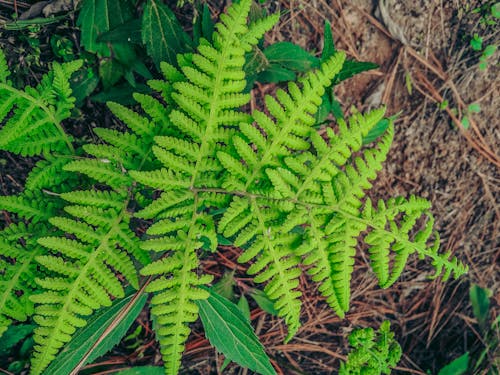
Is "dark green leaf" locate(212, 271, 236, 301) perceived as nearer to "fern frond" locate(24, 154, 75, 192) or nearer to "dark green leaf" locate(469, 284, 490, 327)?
"fern frond" locate(24, 154, 75, 192)

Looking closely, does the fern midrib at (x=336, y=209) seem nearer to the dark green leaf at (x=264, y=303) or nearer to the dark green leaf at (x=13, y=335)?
the dark green leaf at (x=264, y=303)

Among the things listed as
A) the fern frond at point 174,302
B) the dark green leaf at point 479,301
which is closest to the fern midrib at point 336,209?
the fern frond at point 174,302

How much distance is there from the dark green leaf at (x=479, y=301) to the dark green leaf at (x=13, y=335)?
9.33 feet

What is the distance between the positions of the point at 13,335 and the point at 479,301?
9.75ft

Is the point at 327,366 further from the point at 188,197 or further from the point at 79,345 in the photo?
the point at 188,197

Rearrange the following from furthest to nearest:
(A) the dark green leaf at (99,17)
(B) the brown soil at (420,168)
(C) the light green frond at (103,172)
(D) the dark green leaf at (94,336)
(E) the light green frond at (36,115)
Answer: (B) the brown soil at (420,168), (A) the dark green leaf at (99,17), (D) the dark green leaf at (94,336), (E) the light green frond at (36,115), (C) the light green frond at (103,172)

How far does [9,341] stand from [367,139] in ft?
7.31

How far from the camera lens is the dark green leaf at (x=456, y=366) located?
3.03m

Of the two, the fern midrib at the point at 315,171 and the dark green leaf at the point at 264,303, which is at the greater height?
the fern midrib at the point at 315,171

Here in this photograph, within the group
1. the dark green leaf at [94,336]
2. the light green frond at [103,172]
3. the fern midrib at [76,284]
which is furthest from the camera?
the dark green leaf at [94,336]

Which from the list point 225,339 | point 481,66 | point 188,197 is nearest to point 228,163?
point 188,197

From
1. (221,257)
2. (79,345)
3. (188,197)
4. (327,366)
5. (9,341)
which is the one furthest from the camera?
(327,366)

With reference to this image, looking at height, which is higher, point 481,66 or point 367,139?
point 481,66

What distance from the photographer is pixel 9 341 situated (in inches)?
90.2
